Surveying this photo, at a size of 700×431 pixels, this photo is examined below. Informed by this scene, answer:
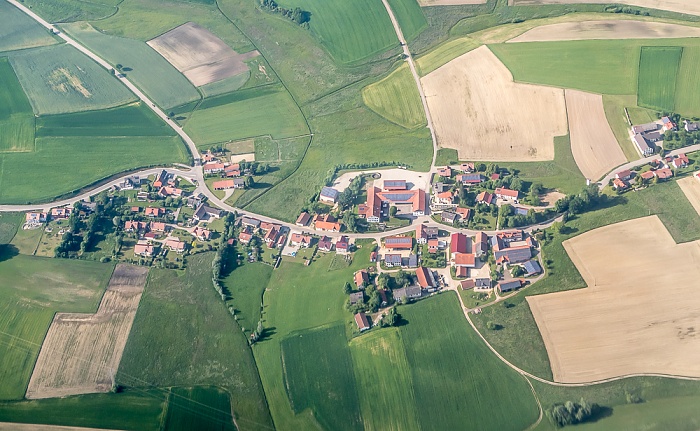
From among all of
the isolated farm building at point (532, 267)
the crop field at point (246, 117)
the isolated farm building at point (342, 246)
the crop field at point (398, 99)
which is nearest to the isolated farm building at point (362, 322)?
the isolated farm building at point (342, 246)

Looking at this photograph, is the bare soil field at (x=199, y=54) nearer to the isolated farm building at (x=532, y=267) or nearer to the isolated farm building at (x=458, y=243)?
the isolated farm building at (x=458, y=243)

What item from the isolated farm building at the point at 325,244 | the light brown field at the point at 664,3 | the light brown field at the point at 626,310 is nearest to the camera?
the light brown field at the point at 626,310

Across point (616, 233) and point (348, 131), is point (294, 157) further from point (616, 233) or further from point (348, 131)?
point (616, 233)

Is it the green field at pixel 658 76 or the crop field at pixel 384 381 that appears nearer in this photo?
the crop field at pixel 384 381

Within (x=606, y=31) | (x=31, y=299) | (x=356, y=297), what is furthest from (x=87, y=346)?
(x=606, y=31)

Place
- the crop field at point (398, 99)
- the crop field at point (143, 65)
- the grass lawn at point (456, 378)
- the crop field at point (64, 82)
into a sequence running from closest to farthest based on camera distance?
the grass lawn at point (456, 378)
the crop field at point (398, 99)
the crop field at point (64, 82)
the crop field at point (143, 65)

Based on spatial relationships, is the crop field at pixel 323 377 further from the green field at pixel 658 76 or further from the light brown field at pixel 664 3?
the light brown field at pixel 664 3

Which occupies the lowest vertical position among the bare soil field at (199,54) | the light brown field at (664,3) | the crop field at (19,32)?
the light brown field at (664,3)

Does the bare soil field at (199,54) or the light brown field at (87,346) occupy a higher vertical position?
the bare soil field at (199,54)
